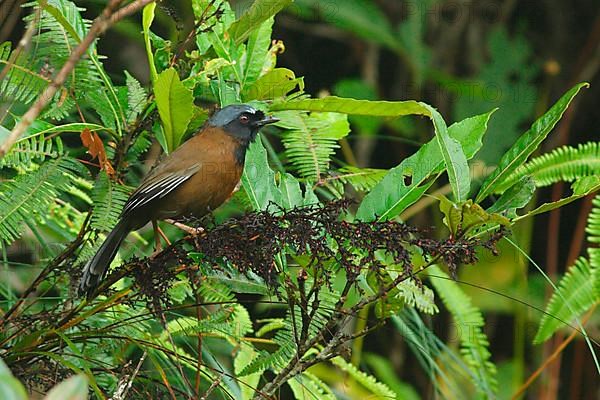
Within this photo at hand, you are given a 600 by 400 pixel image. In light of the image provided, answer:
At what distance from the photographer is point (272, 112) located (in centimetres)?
226

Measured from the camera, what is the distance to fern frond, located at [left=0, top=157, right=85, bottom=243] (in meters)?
1.90

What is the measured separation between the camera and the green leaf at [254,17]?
2047 mm

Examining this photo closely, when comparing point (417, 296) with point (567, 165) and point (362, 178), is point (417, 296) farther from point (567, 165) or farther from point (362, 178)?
point (567, 165)

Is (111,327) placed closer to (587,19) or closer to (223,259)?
(223,259)

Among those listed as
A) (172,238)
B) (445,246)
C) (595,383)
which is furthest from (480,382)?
(595,383)

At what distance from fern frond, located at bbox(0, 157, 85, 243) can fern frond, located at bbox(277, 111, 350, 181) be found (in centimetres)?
56

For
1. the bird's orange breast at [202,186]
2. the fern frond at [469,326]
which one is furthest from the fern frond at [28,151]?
the fern frond at [469,326]

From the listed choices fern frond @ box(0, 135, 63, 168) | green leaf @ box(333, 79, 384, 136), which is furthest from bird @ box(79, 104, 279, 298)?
green leaf @ box(333, 79, 384, 136)

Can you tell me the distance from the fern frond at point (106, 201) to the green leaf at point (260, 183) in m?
0.28

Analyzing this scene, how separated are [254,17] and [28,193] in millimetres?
645

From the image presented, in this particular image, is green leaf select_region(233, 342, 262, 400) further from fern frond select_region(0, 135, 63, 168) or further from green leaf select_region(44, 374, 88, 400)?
green leaf select_region(44, 374, 88, 400)

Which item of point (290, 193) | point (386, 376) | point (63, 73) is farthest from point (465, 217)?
point (386, 376)

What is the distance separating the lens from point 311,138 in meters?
2.32

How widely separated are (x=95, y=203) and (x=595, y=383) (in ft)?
10.3
